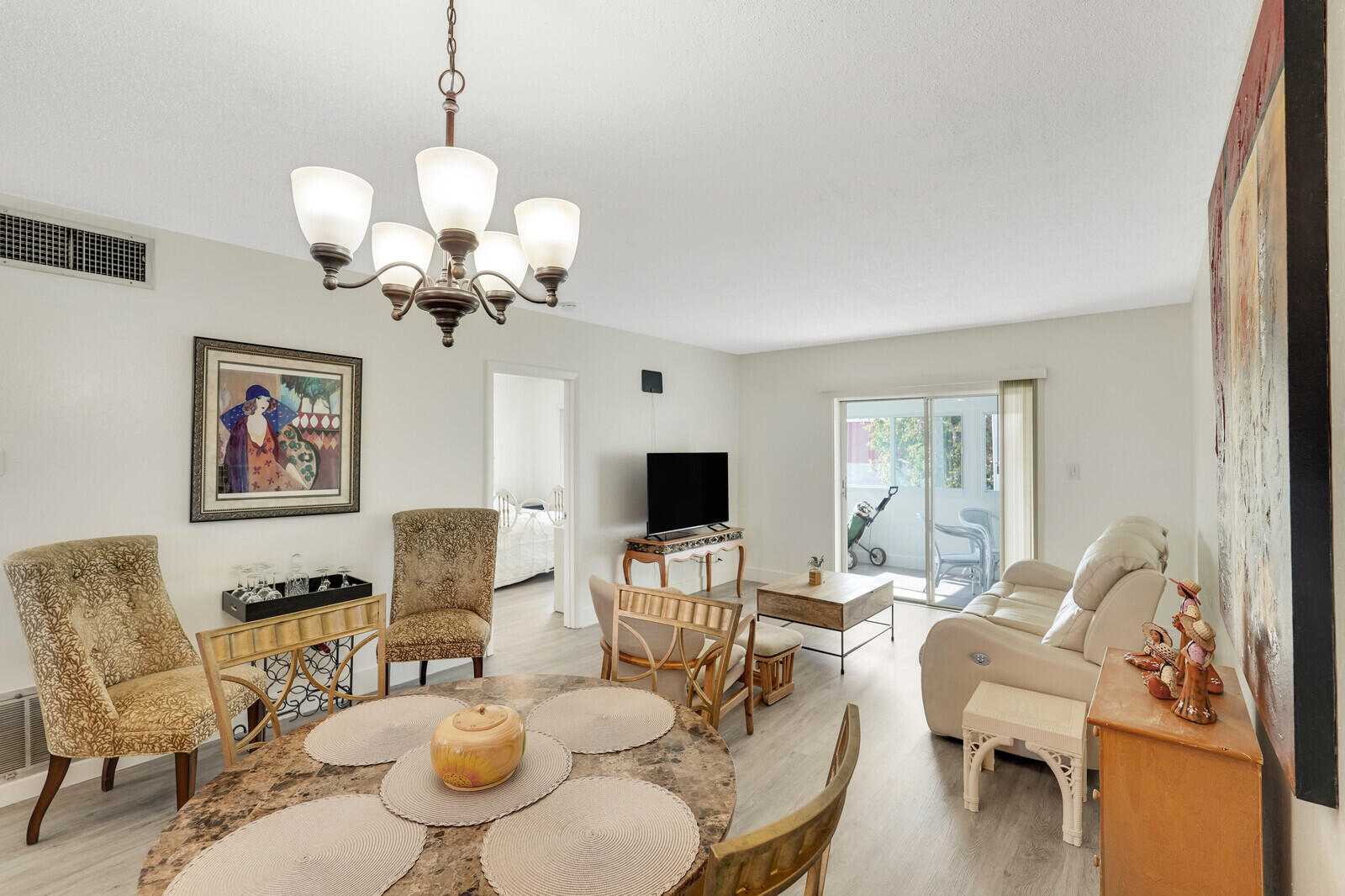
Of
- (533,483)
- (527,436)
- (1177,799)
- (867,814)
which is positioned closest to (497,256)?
(1177,799)

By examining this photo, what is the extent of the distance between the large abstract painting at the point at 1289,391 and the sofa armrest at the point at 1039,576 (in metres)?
2.90

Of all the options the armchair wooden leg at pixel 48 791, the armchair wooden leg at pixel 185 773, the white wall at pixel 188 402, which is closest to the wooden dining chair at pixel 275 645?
the armchair wooden leg at pixel 185 773

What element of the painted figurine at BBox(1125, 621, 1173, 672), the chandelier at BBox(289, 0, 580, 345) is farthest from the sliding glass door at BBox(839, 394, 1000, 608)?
the chandelier at BBox(289, 0, 580, 345)

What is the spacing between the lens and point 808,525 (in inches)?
250

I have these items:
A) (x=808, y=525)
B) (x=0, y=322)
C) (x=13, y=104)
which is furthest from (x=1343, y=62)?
(x=808, y=525)

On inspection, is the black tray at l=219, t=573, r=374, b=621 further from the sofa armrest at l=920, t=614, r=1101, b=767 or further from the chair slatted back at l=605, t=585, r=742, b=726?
the sofa armrest at l=920, t=614, r=1101, b=767

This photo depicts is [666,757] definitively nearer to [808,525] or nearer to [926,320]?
[926,320]

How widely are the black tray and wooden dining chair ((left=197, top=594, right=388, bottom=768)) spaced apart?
3.06ft

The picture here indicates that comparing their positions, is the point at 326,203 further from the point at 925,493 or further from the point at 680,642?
the point at 925,493

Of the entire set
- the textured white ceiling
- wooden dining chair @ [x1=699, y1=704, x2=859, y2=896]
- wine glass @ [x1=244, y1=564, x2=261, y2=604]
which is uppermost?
the textured white ceiling

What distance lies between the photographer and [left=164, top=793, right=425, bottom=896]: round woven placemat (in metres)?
0.97

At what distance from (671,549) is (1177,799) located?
3885mm

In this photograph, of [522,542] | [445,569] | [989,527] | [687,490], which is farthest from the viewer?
[522,542]

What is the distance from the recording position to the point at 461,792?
48.9 inches
